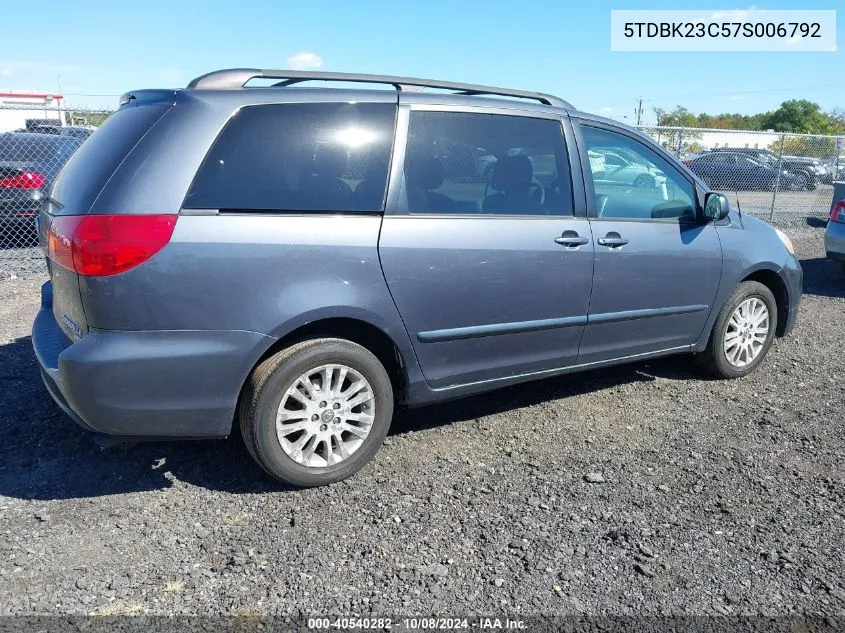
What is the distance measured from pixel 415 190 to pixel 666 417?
2172 mm

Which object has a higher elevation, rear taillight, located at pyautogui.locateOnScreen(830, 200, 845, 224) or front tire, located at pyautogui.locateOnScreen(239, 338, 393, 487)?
rear taillight, located at pyautogui.locateOnScreen(830, 200, 845, 224)

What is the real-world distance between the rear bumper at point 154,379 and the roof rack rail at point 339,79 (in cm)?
120

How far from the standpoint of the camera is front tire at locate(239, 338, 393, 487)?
3.28 m

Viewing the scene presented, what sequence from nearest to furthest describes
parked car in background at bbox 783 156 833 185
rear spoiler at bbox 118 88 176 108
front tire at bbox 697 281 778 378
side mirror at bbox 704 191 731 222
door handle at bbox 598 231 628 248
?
rear spoiler at bbox 118 88 176 108, door handle at bbox 598 231 628 248, side mirror at bbox 704 191 731 222, front tire at bbox 697 281 778 378, parked car in background at bbox 783 156 833 185

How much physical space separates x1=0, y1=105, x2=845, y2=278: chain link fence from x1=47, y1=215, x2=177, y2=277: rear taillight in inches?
67.2

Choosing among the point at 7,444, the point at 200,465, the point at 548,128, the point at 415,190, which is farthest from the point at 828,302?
the point at 7,444

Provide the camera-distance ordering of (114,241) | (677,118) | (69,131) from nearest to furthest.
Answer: (114,241) → (69,131) → (677,118)

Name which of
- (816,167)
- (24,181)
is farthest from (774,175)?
(24,181)

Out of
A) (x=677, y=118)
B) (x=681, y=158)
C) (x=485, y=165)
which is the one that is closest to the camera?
(x=485, y=165)

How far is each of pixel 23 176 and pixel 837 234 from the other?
10057 millimetres

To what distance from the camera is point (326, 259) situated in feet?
10.8

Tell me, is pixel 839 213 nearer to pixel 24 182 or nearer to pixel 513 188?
pixel 513 188

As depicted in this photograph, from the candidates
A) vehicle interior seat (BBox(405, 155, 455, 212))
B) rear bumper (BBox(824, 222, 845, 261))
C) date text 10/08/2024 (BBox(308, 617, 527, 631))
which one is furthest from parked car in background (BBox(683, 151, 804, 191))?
date text 10/08/2024 (BBox(308, 617, 527, 631))

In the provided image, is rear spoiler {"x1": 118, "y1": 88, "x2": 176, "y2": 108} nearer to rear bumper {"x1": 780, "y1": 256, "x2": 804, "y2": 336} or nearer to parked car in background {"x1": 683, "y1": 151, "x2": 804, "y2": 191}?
rear bumper {"x1": 780, "y1": 256, "x2": 804, "y2": 336}
